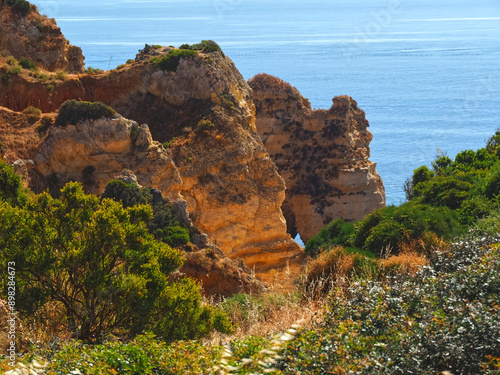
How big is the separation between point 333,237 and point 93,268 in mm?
15699

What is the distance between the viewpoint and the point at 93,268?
14172 millimetres

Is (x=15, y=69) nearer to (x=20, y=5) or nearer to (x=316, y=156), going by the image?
(x=20, y=5)

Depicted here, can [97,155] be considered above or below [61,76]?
below

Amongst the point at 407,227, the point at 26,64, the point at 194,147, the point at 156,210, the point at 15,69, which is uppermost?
the point at 26,64

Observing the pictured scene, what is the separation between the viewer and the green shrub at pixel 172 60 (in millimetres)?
35750

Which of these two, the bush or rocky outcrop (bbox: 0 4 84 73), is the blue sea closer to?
rocky outcrop (bbox: 0 4 84 73)

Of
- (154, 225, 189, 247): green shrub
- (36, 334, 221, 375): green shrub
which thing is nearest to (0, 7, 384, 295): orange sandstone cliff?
(154, 225, 189, 247): green shrub

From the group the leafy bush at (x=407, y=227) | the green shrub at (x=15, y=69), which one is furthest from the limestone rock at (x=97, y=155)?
the leafy bush at (x=407, y=227)

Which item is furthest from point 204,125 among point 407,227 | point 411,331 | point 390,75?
point 390,75

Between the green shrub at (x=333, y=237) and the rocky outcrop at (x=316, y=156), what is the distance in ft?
68.6

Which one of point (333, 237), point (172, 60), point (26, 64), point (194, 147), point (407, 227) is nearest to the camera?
Answer: point (407, 227)

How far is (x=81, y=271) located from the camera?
14.4 meters

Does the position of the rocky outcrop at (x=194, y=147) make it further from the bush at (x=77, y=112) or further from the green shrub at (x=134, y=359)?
the green shrub at (x=134, y=359)

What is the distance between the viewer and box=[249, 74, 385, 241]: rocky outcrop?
50.7m
